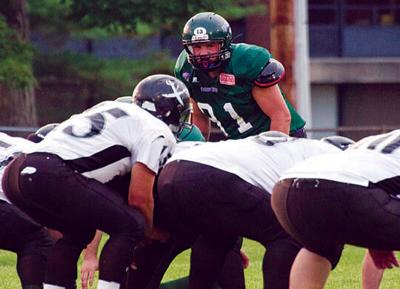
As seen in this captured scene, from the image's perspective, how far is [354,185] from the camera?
18.2 feet

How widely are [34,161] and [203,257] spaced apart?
963 mm

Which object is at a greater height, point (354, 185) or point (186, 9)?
point (354, 185)

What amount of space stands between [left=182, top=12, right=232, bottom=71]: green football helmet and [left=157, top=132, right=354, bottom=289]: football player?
148 centimetres

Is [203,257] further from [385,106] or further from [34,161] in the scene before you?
[385,106]

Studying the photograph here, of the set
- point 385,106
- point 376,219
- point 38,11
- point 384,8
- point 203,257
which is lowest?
point 385,106

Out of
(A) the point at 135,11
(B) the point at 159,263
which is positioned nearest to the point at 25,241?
(B) the point at 159,263

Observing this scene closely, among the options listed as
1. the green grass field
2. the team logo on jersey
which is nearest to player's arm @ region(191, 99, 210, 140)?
the team logo on jersey

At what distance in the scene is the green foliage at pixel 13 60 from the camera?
16.8 metres

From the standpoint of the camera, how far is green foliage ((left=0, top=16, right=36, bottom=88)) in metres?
16.8

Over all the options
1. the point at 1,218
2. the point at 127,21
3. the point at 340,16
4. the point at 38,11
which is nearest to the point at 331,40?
the point at 340,16

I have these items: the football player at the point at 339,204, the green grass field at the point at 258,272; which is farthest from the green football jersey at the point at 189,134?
the green grass field at the point at 258,272

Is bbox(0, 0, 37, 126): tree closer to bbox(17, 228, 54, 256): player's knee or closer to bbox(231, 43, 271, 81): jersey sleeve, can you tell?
bbox(231, 43, 271, 81): jersey sleeve

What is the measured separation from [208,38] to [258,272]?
2719 millimetres

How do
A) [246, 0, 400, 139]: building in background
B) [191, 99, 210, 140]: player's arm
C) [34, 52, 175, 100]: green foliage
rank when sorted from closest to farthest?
→ [191, 99, 210, 140]: player's arm
[34, 52, 175, 100]: green foliage
[246, 0, 400, 139]: building in background
